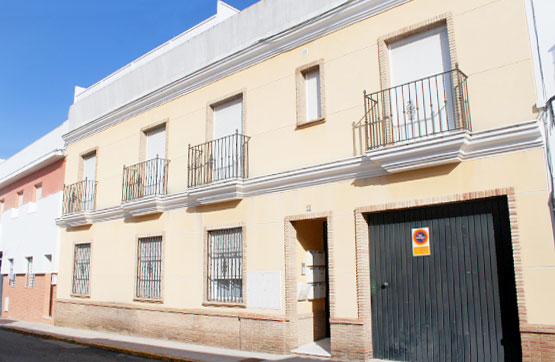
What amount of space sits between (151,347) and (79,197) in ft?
22.6

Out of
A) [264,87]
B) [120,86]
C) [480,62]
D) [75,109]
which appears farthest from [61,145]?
[480,62]

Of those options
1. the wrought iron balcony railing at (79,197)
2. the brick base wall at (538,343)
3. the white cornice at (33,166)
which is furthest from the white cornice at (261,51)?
the brick base wall at (538,343)

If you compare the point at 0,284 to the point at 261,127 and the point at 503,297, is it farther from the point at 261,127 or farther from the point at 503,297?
the point at 503,297

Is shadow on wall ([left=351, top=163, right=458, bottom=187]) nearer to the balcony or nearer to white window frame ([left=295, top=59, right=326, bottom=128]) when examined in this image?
the balcony

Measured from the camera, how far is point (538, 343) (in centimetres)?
658

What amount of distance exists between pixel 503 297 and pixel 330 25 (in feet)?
18.8

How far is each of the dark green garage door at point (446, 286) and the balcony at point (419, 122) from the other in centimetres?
90

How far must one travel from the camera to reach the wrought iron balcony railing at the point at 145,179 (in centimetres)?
1278

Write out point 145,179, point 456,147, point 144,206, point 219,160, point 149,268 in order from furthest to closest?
point 145,179 → point 149,268 → point 144,206 → point 219,160 → point 456,147

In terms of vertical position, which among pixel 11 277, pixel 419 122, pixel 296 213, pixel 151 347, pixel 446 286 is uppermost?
pixel 419 122

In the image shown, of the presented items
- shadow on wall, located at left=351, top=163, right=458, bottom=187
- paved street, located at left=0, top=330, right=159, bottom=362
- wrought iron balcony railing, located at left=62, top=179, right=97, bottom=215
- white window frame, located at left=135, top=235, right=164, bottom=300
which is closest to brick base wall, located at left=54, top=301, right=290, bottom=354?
white window frame, located at left=135, top=235, right=164, bottom=300

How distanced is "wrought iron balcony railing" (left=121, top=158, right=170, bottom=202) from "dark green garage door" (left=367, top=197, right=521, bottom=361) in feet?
19.8

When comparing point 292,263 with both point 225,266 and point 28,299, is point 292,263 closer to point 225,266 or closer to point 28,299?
point 225,266

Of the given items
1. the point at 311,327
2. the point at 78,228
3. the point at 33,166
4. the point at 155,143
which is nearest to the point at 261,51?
the point at 155,143
